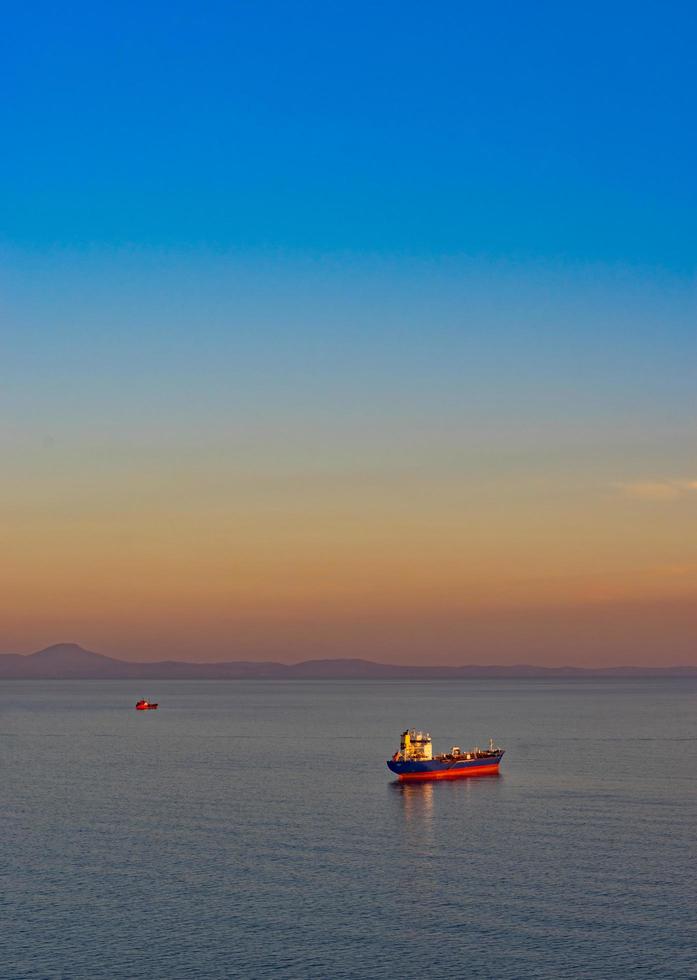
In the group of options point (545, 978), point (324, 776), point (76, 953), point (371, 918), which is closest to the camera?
point (545, 978)

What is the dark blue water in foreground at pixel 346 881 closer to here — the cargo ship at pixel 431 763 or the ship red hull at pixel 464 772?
the cargo ship at pixel 431 763

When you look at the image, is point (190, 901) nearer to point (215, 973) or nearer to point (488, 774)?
point (215, 973)

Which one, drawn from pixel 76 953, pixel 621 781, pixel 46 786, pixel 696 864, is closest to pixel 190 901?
pixel 76 953

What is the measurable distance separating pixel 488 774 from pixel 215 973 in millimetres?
115408

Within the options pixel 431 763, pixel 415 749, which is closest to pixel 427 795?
pixel 431 763

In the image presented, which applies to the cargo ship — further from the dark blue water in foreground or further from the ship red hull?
the dark blue water in foreground

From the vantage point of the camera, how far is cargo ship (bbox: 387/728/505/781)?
576 ft

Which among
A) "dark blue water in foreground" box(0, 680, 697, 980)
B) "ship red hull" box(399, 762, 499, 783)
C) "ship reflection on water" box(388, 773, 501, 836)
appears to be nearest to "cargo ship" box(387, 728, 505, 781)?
"ship red hull" box(399, 762, 499, 783)

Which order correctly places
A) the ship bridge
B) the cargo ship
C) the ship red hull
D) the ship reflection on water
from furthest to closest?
1. the ship red hull
2. the ship bridge
3. the cargo ship
4. the ship reflection on water

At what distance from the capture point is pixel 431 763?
17988 centimetres

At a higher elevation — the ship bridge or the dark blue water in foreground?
the ship bridge

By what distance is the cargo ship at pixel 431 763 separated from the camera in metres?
176

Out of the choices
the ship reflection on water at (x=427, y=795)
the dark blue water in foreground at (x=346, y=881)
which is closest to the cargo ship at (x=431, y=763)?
the ship reflection on water at (x=427, y=795)

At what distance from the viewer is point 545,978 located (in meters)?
70.6
